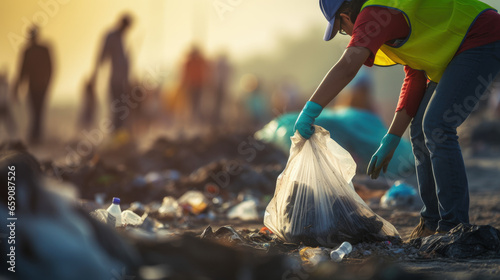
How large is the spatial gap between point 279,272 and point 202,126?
11.3 metres

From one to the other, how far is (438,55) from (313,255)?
3.75ft

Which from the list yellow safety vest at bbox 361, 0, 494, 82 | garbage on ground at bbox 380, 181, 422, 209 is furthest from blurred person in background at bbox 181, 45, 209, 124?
yellow safety vest at bbox 361, 0, 494, 82

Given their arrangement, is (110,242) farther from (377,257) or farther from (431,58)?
(431,58)

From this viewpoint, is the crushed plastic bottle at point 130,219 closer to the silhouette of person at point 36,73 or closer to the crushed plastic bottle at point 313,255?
the crushed plastic bottle at point 313,255

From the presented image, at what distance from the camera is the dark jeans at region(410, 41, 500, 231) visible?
9.25 ft

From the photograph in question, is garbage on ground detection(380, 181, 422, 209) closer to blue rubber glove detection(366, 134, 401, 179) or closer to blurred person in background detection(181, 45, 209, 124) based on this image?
blue rubber glove detection(366, 134, 401, 179)

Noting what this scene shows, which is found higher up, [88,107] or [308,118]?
[88,107]

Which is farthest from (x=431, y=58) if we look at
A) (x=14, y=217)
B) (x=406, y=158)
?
(x=406, y=158)

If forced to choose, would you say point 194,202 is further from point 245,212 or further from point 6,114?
point 6,114

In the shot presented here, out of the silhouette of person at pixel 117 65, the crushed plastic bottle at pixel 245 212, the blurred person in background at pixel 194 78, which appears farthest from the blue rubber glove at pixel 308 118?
the blurred person in background at pixel 194 78

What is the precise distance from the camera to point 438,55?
2857mm

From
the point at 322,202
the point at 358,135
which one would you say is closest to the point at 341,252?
the point at 322,202

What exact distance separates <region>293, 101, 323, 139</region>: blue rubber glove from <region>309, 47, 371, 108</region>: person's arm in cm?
3

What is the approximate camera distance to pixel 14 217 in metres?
1.90
